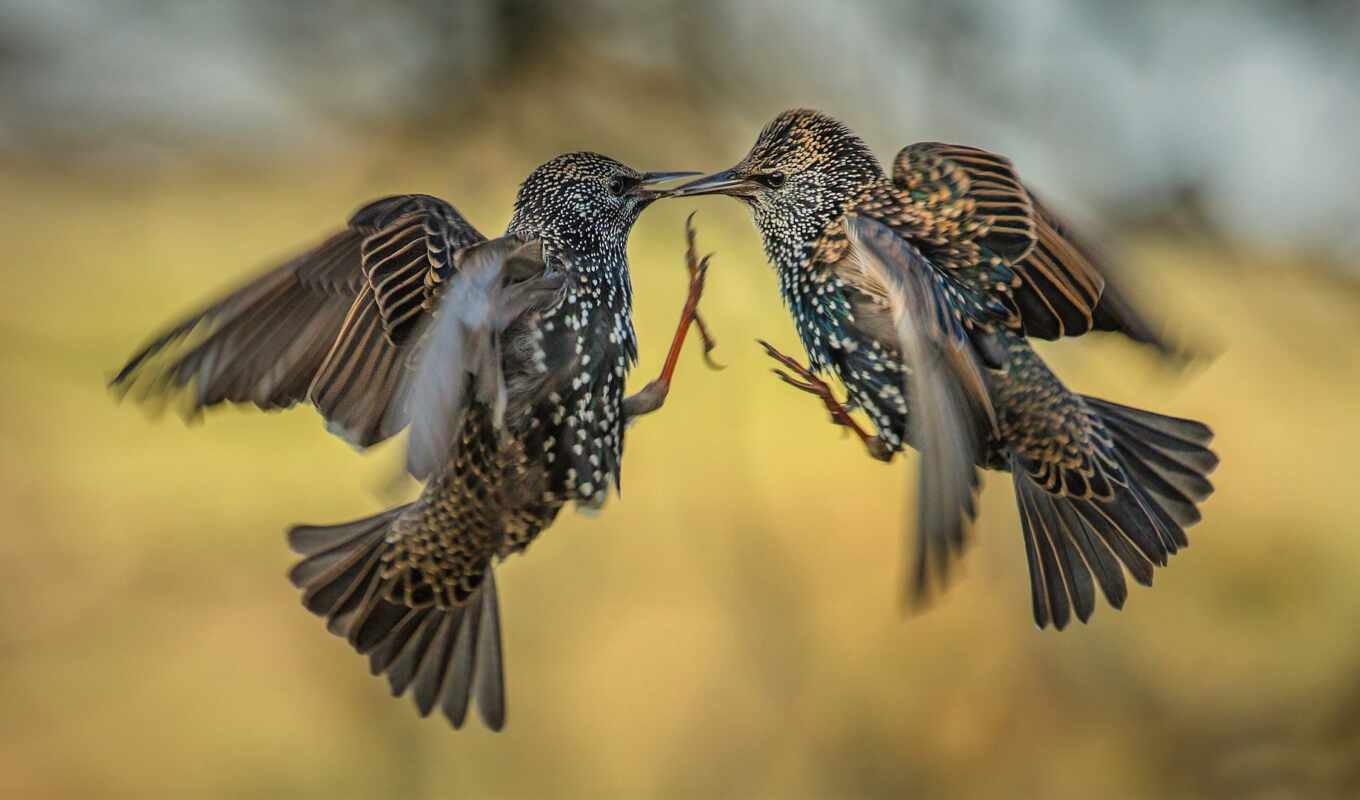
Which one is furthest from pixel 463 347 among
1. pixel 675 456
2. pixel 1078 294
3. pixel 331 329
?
pixel 675 456

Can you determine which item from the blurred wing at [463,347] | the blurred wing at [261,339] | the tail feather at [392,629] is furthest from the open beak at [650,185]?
the tail feather at [392,629]

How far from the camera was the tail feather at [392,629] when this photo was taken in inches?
135

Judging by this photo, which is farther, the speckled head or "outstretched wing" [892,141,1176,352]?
the speckled head

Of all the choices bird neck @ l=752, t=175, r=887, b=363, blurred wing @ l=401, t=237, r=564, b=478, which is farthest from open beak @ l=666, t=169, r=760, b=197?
blurred wing @ l=401, t=237, r=564, b=478

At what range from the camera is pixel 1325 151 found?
3928 mm

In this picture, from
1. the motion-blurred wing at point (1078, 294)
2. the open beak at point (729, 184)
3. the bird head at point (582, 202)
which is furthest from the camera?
the open beak at point (729, 184)

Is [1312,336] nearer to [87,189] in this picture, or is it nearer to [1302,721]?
[1302,721]

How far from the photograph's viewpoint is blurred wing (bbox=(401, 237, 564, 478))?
2.31m

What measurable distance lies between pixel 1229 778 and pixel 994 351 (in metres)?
2.68

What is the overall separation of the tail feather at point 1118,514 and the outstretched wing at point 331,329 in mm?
1505

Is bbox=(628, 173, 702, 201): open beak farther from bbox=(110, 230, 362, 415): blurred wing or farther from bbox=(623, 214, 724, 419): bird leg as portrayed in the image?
bbox=(110, 230, 362, 415): blurred wing

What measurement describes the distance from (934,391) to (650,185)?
123 cm

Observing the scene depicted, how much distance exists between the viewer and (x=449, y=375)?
247cm

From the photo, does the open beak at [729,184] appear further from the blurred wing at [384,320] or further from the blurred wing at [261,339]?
the blurred wing at [261,339]
